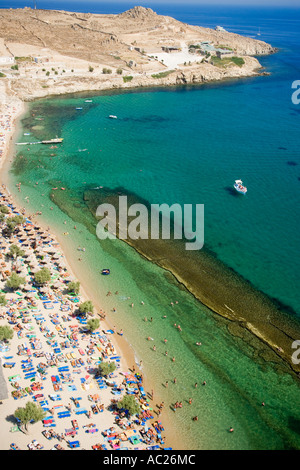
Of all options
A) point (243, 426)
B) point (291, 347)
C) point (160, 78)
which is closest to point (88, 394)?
point (243, 426)

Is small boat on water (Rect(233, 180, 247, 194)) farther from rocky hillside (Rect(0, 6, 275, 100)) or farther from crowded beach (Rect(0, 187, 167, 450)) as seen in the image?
rocky hillside (Rect(0, 6, 275, 100))

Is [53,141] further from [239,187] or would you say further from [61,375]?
[61,375]

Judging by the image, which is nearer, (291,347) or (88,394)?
(88,394)

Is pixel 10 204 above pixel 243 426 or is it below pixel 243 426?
above

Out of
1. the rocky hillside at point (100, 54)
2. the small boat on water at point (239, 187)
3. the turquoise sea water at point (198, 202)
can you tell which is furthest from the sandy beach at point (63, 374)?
the rocky hillside at point (100, 54)

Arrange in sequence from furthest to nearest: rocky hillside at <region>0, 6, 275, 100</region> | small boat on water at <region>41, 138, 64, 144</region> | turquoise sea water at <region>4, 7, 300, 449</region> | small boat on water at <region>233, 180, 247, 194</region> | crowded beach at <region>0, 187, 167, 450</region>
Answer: rocky hillside at <region>0, 6, 275, 100</region> → small boat on water at <region>41, 138, 64, 144</region> → small boat on water at <region>233, 180, 247, 194</region> → turquoise sea water at <region>4, 7, 300, 449</region> → crowded beach at <region>0, 187, 167, 450</region>

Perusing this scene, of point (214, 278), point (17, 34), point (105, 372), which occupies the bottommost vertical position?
point (105, 372)

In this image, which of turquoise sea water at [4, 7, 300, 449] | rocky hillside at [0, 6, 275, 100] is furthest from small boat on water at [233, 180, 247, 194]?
rocky hillside at [0, 6, 275, 100]
